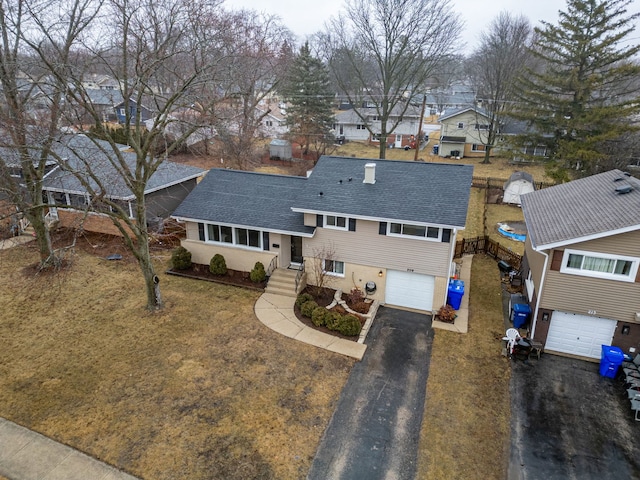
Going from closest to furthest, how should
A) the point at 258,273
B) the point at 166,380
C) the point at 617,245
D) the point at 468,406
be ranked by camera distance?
the point at 468,406
the point at 166,380
the point at 617,245
the point at 258,273

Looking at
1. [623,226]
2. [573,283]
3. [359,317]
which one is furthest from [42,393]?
[623,226]

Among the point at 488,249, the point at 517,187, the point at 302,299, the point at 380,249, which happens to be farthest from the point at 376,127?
the point at 302,299

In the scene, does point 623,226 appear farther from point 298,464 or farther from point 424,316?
point 298,464

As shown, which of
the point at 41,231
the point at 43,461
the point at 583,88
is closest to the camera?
the point at 43,461

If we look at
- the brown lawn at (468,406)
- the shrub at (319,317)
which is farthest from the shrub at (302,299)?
the brown lawn at (468,406)

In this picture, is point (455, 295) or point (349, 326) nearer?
point (349, 326)

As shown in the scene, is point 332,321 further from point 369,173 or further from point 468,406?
point 369,173
